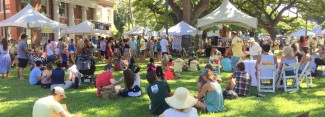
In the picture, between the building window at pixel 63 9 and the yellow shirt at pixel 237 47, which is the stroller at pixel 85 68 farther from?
the building window at pixel 63 9

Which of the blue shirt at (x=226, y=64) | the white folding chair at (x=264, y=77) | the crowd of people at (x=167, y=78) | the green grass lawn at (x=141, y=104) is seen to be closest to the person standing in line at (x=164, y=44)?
the crowd of people at (x=167, y=78)

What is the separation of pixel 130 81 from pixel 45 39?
21.1 meters

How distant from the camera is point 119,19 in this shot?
7362cm

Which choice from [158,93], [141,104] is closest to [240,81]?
[141,104]

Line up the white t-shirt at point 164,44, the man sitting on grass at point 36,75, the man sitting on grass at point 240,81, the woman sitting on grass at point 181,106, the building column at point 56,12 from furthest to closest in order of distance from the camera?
1. the building column at point 56,12
2. the white t-shirt at point 164,44
3. the man sitting on grass at point 36,75
4. the man sitting on grass at point 240,81
5. the woman sitting on grass at point 181,106

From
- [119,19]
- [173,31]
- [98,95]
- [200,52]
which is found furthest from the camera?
[119,19]

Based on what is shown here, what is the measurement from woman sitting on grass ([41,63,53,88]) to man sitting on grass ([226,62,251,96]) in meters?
5.47

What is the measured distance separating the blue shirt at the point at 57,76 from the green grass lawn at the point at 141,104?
0.37 metres

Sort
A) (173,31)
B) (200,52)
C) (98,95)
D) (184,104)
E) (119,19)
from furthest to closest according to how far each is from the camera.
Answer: (119,19), (200,52), (173,31), (98,95), (184,104)

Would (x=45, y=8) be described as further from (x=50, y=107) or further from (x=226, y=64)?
(x=50, y=107)

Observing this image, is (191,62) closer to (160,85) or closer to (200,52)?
(160,85)

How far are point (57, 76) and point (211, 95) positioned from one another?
522cm

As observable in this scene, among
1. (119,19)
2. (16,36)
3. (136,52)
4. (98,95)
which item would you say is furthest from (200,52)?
(119,19)

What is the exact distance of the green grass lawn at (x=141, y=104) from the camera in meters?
7.55
